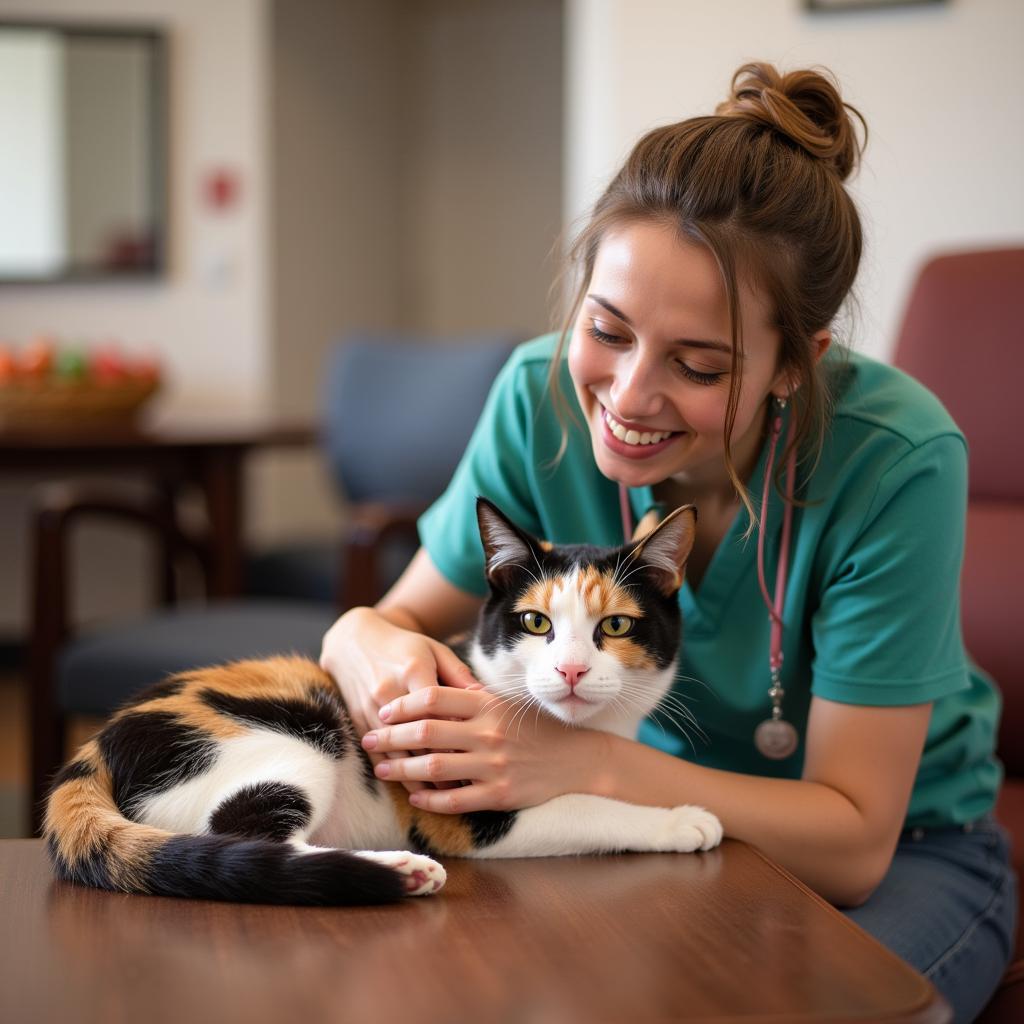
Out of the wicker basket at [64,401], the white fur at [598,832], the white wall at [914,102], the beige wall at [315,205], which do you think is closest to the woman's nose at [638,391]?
the white fur at [598,832]

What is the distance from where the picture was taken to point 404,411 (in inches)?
125

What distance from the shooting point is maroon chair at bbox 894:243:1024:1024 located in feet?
5.26

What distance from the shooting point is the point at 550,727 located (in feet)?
3.46

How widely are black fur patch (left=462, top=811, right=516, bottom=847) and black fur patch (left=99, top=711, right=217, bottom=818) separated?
0.22 metres

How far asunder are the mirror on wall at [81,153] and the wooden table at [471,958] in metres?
3.84

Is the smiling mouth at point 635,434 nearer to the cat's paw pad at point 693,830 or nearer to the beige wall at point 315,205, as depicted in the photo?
the cat's paw pad at point 693,830

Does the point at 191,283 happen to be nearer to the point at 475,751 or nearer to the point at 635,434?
the point at 635,434

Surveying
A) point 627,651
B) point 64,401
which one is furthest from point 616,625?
point 64,401

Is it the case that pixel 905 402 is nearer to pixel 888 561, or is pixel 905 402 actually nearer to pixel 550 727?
pixel 888 561

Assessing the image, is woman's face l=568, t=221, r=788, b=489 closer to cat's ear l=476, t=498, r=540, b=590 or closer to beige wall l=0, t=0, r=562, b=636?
cat's ear l=476, t=498, r=540, b=590

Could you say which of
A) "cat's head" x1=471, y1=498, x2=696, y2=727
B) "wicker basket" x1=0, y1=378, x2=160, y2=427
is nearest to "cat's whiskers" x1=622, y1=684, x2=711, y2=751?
"cat's head" x1=471, y1=498, x2=696, y2=727

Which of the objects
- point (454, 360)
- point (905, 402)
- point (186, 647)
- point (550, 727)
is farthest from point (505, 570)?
point (454, 360)

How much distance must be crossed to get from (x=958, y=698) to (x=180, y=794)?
86cm

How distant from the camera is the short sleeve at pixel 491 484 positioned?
1338 millimetres
